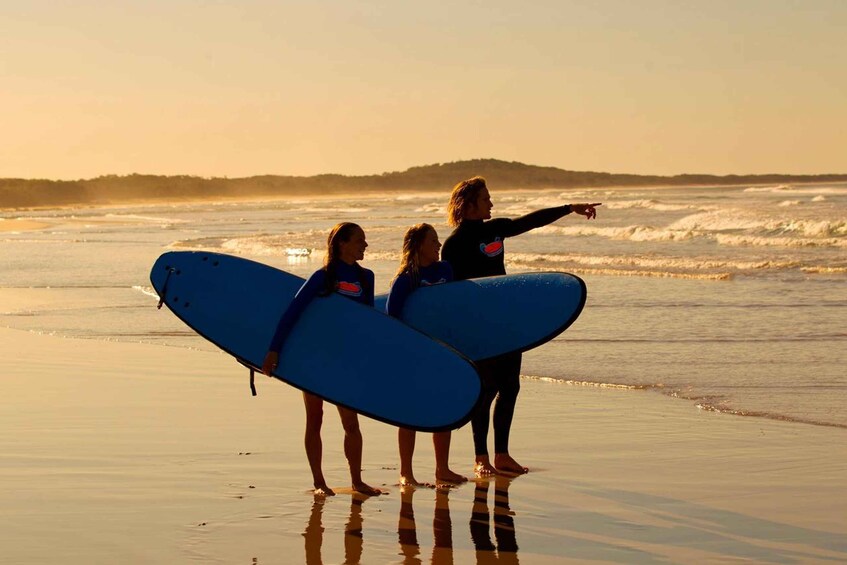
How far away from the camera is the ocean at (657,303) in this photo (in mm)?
8750

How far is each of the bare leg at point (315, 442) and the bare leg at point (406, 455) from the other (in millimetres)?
378

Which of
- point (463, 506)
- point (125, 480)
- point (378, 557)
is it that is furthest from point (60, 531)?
point (463, 506)

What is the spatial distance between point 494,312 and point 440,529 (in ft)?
4.57

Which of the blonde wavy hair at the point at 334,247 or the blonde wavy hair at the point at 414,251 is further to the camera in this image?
the blonde wavy hair at the point at 414,251

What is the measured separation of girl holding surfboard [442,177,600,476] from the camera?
6.13 meters

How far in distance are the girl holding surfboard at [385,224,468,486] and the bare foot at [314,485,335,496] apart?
0.39 m

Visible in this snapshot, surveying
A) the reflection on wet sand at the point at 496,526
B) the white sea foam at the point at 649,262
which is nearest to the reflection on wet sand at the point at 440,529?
the reflection on wet sand at the point at 496,526

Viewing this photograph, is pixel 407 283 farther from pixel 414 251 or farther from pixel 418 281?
pixel 414 251

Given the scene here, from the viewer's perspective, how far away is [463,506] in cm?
545

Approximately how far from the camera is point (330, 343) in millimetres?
5758

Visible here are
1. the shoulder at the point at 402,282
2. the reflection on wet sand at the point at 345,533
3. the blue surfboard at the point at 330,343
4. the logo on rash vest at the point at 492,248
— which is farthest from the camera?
the logo on rash vest at the point at 492,248

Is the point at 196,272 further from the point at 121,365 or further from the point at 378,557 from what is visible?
the point at 121,365

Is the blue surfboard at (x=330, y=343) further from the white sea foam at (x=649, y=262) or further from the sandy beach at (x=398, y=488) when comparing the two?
the white sea foam at (x=649, y=262)

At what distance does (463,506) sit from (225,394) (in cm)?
320
